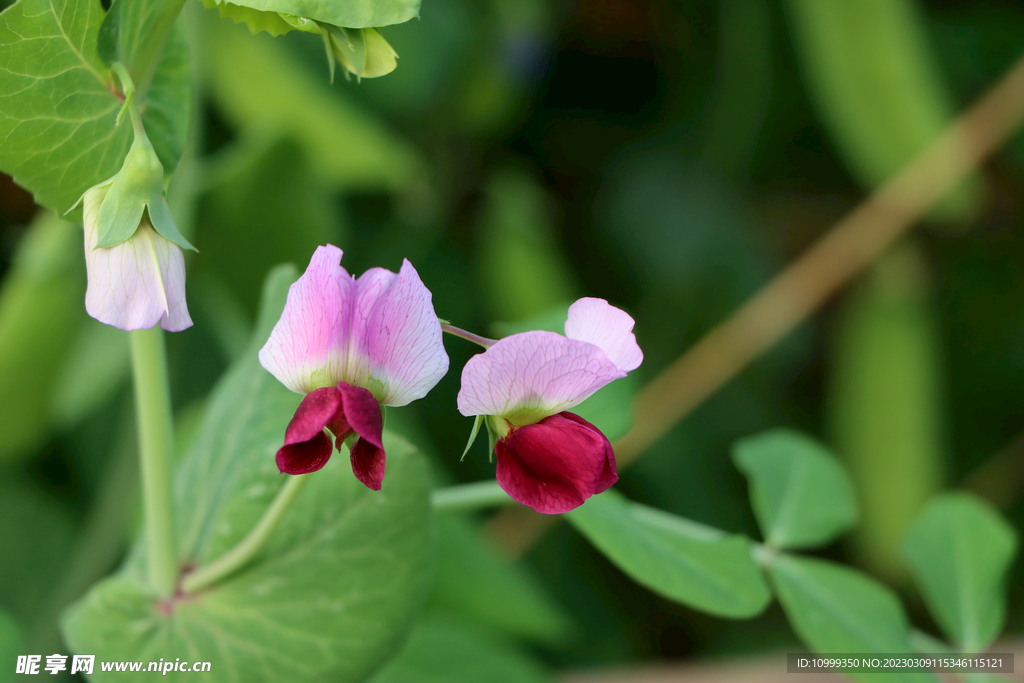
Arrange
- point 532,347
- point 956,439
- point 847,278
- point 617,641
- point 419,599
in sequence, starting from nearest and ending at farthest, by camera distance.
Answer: point 532,347 < point 419,599 < point 617,641 < point 847,278 < point 956,439

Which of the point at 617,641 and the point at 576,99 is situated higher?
the point at 576,99

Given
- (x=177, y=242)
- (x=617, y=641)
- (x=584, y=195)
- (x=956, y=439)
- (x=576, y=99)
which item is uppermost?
(x=177, y=242)

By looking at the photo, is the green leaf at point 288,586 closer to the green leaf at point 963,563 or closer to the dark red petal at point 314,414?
the dark red petal at point 314,414

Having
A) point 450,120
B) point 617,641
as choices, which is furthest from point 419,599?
point 450,120

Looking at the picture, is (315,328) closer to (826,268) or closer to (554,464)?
(554,464)

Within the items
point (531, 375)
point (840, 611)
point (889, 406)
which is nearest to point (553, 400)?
point (531, 375)

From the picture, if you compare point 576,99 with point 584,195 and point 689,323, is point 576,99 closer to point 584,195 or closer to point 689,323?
point 584,195
